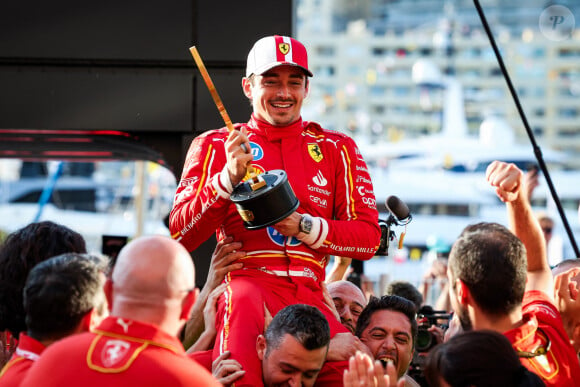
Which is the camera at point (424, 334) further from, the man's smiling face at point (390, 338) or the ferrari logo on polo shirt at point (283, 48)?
the ferrari logo on polo shirt at point (283, 48)

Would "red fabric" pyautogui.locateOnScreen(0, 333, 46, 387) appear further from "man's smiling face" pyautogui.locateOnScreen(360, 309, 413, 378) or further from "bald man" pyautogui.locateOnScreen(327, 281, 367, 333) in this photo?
"bald man" pyautogui.locateOnScreen(327, 281, 367, 333)

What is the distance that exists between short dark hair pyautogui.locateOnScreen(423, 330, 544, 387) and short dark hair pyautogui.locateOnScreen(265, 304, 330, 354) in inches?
27.2

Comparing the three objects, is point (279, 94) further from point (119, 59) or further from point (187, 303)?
point (119, 59)

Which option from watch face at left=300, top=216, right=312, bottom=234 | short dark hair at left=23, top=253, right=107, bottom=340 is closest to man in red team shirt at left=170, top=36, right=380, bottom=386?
watch face at left=300, top=216, right=312, bottom=234

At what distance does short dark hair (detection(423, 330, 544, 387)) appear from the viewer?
2.73m

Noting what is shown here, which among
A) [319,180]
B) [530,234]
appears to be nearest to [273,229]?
[319,180]

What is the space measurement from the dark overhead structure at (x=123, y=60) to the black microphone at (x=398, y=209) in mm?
1412

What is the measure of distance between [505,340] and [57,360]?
1293 millimetres

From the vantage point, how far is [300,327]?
11.2 feet

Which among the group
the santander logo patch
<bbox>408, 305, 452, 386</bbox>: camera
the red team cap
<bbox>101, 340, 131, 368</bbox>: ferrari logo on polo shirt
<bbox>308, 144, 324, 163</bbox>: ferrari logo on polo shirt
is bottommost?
<bbox>408, 305, 452, 386</bbox>: camera

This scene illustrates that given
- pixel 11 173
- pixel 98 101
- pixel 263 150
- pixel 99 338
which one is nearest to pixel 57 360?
pixel 99 338

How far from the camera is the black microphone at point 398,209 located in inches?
183

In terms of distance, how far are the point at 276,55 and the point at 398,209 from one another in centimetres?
112

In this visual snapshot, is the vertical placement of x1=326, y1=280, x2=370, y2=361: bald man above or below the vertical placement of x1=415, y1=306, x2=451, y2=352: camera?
above
